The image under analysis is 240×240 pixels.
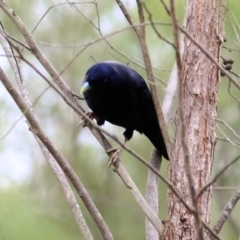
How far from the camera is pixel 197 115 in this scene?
230 cm

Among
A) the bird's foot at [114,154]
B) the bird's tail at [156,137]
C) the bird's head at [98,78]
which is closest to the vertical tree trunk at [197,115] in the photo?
the bird's foot at [114,154]

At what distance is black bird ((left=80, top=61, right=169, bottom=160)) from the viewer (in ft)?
9.39

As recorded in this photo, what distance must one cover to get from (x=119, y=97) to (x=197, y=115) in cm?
79

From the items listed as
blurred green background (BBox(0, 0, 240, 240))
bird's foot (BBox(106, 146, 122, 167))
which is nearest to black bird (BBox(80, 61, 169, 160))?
bird's foot (BBox(106, 146, 122, 167))

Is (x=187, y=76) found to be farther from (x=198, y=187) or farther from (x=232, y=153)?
(x=232, y=153)

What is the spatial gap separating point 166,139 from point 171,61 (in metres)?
3.31

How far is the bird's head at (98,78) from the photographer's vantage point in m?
2.83

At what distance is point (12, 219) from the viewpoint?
17.0ft

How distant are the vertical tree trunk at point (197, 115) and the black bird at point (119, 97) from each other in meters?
0.61

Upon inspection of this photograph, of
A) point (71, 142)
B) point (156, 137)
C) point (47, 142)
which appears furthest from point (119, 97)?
point (71, 142)

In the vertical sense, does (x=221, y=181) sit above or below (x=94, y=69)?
below

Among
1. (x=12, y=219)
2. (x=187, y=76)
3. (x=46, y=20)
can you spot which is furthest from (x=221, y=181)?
(x=187, y=76)

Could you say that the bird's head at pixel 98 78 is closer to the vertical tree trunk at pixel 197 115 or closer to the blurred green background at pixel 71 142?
the vertical tree trunk at pixel 197 115

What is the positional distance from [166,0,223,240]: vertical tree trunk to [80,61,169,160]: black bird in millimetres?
608
